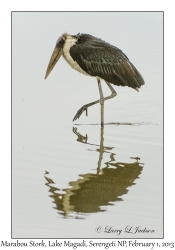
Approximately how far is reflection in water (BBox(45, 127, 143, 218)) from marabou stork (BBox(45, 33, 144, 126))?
3.03 m

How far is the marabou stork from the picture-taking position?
13.6 metres

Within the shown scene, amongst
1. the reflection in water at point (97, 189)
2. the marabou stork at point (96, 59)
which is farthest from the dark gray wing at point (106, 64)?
the reflection in water at point (97, 189)

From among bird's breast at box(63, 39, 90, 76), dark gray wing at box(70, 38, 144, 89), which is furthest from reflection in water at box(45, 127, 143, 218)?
bird's breast at box(63, 39, 90, 76)

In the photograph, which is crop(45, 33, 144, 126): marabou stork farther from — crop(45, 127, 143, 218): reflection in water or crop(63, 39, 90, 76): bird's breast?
crop(45, 127, 143, 218): reflection in water

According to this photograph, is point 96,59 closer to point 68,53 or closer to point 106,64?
point 106,64

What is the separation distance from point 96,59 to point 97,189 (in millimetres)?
4454

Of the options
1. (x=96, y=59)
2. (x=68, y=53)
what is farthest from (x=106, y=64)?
(x=68, y=53)

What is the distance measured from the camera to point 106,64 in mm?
13789

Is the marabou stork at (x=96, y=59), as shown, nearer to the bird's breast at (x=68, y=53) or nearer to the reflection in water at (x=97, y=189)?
the bird's breast at (x=68, y=53)

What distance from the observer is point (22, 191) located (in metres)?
9.70

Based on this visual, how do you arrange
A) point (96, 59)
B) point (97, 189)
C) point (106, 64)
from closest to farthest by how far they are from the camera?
point (97, 189) < point (96, 59) < point (106, 64)

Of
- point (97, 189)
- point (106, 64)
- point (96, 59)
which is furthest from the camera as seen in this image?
point (106, 64)

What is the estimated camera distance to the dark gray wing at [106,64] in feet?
44.7

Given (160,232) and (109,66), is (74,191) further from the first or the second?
(109,66)
